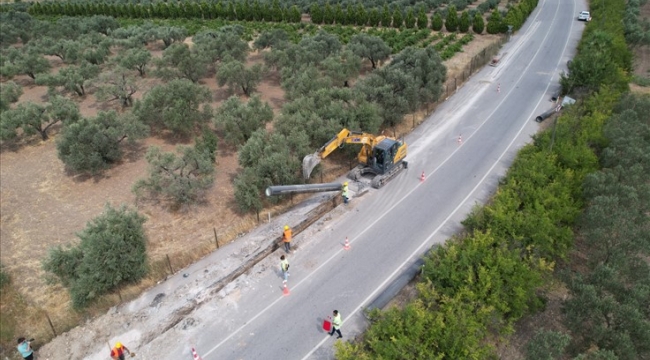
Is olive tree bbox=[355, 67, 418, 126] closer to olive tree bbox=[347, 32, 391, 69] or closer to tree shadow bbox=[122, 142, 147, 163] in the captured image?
olive tree bbox=[347, 32, 391, 69]

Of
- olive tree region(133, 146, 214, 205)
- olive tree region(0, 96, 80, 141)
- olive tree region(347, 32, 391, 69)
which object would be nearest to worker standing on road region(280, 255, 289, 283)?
olive tree region(133, 146, 214, 205)

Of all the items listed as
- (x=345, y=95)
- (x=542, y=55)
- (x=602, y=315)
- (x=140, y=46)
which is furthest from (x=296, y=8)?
(x=602, y=315)

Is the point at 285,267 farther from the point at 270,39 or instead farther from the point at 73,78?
the point at 270,39

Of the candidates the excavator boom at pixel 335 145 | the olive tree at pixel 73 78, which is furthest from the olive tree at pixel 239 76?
the excavator boom at pixel 335 145

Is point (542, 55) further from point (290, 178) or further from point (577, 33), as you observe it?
point (290, 178)

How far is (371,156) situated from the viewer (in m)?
26.3

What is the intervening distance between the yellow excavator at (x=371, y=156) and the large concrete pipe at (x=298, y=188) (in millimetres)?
1267

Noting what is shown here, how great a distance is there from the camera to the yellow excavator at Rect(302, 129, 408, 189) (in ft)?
79.9

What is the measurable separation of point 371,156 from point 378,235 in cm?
589

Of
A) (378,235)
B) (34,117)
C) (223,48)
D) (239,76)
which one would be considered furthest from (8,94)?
(378,235)

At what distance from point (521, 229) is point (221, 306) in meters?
12.9

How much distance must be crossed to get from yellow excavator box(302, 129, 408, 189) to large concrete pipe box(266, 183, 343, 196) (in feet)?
4.16

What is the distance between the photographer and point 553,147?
79.2 feet

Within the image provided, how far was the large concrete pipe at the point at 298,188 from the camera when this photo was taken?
2156 cm
